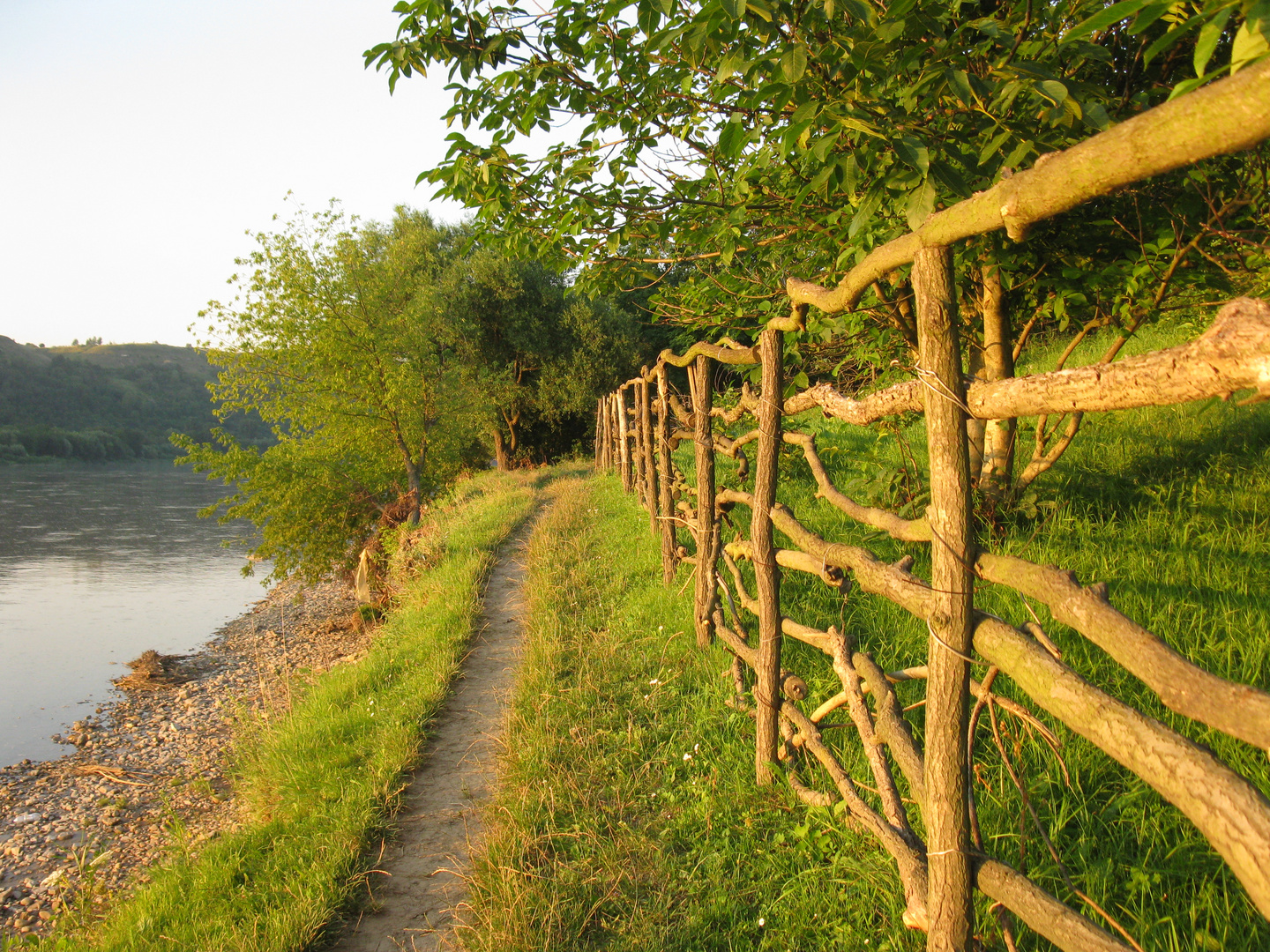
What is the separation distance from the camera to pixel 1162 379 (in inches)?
47.6

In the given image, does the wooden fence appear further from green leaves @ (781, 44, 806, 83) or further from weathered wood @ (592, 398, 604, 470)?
weathered wood @ (592, 398, 604, 470)

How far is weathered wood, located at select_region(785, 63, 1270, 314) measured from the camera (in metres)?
1.04


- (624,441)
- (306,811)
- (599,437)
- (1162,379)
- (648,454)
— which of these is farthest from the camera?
(599,437)

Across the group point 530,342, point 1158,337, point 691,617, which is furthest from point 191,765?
point 530,342

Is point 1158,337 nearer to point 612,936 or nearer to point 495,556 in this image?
point 495,556

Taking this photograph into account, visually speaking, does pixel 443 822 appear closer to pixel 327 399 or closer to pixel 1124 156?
pixel 1124 156

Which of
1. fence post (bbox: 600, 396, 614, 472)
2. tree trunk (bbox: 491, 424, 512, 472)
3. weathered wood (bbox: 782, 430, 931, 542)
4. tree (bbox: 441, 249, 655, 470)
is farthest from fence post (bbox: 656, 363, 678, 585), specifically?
tree trunk (bbox: 491, 424, 512, 472)

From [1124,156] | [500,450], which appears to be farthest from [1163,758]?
[500,450]

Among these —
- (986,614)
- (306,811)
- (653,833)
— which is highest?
(986,614)

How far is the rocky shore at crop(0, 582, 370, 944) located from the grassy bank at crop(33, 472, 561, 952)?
62 cm

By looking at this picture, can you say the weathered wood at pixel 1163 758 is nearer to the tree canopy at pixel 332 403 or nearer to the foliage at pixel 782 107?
the foliage at pixel 782 107

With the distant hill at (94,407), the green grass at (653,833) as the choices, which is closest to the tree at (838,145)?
the green grass at (653,833)

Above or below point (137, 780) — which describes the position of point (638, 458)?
above

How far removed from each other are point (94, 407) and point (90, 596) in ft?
196
